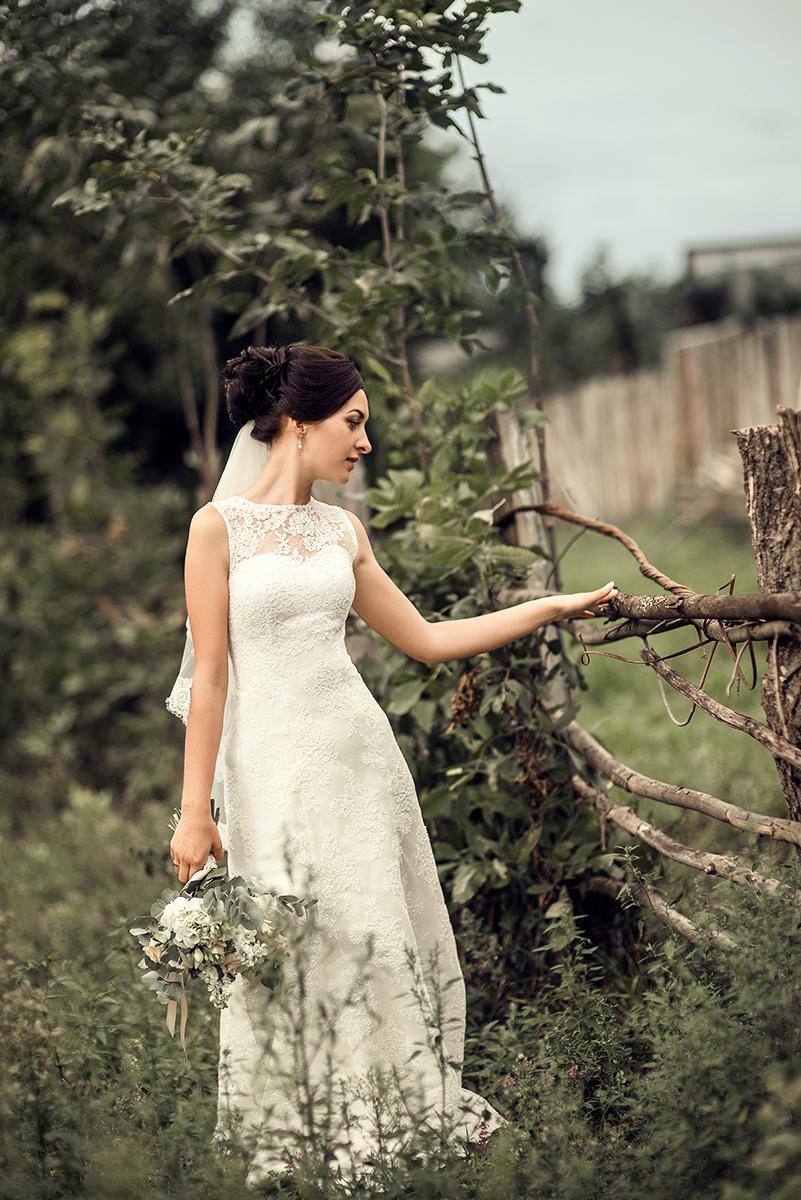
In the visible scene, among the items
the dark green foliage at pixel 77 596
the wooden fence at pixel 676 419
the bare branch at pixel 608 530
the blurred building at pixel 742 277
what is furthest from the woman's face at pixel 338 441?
the blurred building at pixel 742 277

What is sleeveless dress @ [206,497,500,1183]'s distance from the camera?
2.24m

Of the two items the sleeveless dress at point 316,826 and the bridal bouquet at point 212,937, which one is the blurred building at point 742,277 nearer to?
the sleeveless dress at point 316,826

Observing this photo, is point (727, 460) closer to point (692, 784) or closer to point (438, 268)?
point (692, 784)

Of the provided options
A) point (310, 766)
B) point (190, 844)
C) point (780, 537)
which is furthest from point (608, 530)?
point (190, 844)

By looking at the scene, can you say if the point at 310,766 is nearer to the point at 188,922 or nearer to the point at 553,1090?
the point at 188,922

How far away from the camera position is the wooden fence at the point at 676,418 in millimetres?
9562

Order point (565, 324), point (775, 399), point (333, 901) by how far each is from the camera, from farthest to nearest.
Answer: point (565, 324), point (775, 399), point (333, 901)

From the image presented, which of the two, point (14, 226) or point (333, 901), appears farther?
point (14, 226)

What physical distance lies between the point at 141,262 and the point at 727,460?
6353 millimetres

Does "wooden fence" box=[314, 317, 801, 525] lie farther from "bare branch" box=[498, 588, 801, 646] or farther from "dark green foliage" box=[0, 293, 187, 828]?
"bare branch" box=[498, 588, 801, 646]

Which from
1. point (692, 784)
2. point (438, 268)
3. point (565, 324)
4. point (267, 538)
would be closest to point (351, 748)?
point (267, 538)

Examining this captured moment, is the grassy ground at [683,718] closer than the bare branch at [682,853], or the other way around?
the bare branch at [682,853]

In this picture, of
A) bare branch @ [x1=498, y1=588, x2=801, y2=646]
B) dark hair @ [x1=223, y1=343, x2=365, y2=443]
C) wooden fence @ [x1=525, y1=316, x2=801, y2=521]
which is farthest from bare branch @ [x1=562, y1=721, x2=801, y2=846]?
wooden fence @ [x1=525, y1=316, x2=801, y2=521]

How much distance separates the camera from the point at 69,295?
7195mm
